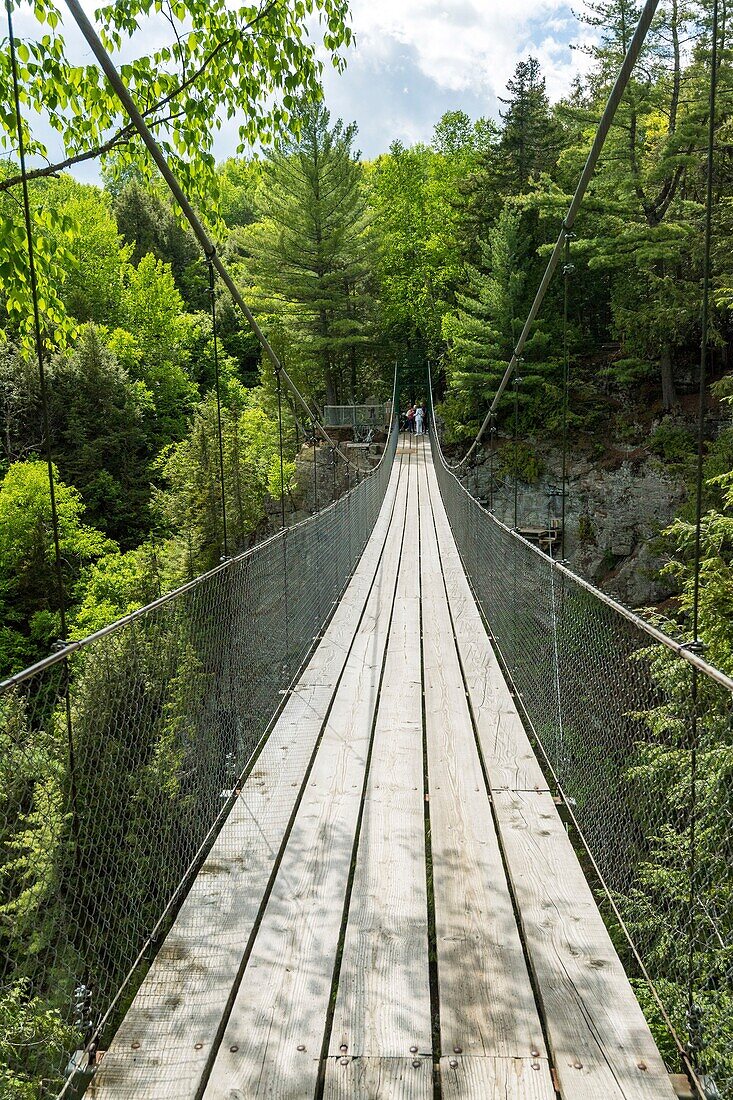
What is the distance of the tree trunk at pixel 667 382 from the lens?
635 inches

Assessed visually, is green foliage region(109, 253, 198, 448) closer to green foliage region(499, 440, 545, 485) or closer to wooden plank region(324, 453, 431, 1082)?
green foliage region(499, 440, 545, 485)

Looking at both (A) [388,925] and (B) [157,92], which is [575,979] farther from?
(B) [157,92]

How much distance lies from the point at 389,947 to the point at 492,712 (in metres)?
1.52

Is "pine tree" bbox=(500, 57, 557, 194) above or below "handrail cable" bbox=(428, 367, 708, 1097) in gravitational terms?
above

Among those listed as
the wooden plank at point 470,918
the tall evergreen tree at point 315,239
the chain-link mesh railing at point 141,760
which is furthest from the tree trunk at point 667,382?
the wooden plank at point 470,918

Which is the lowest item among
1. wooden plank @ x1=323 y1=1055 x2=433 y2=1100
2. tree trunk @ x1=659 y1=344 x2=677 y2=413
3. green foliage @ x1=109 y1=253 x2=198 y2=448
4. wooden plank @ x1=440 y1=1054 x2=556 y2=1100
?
wooden plank @ x1=323 y1=1055 x2=433 y2=1100

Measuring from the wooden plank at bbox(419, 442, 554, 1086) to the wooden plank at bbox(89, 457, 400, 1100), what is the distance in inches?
16.9

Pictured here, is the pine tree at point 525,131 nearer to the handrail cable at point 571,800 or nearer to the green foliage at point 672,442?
the green foliage at point 672,442

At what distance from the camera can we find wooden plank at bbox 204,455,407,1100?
1.32m

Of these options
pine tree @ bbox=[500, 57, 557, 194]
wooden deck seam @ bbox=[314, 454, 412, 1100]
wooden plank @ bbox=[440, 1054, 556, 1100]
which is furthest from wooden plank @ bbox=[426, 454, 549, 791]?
pine tree @ bbox=[500, 57, 557, 194]

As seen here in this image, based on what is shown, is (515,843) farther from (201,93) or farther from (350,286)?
(350,286)

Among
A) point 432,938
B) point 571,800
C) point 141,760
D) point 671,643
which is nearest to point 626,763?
point 571,800

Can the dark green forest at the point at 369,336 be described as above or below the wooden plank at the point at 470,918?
above

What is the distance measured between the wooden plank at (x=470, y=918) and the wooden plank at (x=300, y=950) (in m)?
0.24
